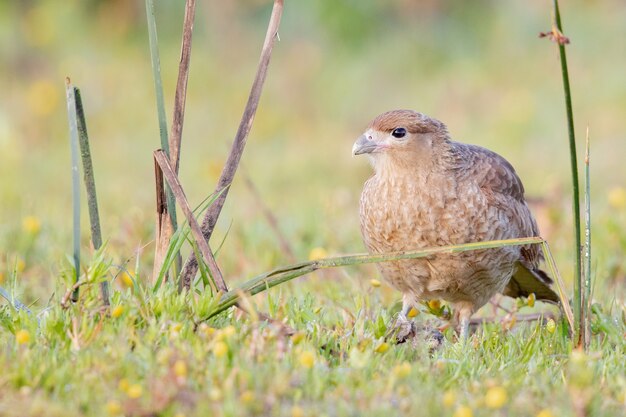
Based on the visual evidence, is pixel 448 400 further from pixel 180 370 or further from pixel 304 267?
pixel 304 267

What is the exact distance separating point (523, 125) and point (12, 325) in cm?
774

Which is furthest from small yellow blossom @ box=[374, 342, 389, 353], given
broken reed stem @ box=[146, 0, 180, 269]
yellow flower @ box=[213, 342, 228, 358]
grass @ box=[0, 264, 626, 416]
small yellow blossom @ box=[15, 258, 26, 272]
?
small yellow blossom @ box=[15, 258, 26, 272]

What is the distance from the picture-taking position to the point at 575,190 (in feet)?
11.9

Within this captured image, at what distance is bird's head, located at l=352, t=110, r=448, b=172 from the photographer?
4.48 m

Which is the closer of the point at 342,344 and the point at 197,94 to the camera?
the point at 342,344

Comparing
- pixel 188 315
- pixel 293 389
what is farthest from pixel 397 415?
pixel 188 315

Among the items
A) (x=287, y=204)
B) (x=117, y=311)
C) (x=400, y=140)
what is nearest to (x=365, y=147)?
(x=400, y=140)

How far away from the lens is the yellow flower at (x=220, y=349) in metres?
3.08

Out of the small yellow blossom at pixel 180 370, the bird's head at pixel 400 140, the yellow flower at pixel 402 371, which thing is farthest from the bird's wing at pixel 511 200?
the small yellow blossom at pixel 180 370

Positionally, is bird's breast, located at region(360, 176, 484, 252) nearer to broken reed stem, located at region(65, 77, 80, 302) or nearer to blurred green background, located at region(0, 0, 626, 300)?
broken reed stem, located at region(65, 77, 80, 302)

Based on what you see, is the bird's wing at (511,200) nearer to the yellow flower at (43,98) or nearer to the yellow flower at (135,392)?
the yellow flower at (135,392)

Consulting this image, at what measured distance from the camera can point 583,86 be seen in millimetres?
11016

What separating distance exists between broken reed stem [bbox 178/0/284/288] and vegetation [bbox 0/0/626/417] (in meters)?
0.17

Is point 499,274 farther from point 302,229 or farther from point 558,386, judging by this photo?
point 302,229
